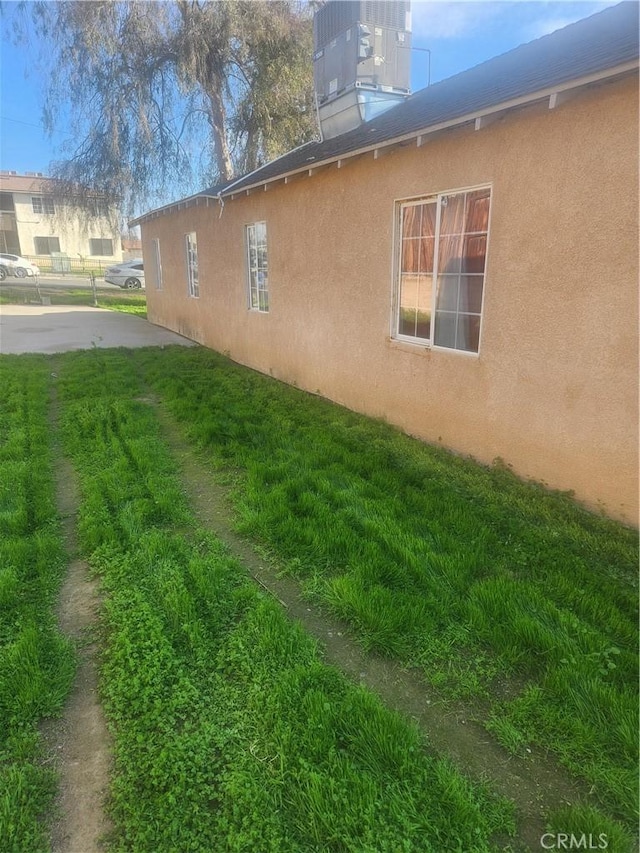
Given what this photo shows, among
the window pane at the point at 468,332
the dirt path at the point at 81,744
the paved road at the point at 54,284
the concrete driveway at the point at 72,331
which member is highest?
the paved road at the point at 54,284

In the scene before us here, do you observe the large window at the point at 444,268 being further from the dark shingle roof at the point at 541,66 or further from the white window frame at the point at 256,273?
the white window frame at the point at 256,273

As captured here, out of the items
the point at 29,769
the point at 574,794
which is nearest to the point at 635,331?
the point at 574,794

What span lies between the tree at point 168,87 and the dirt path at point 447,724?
16.3 m

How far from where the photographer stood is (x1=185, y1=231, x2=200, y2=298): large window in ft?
38.1

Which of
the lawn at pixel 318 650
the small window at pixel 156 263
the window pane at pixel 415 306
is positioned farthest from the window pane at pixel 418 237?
the small window at pixel 156 263

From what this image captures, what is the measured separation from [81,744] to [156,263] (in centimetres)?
1465

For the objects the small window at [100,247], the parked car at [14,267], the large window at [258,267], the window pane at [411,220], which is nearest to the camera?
the window pane at [411,220]

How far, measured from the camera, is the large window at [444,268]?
14.3 ft

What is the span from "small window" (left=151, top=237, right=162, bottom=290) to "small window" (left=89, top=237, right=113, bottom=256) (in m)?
31.9

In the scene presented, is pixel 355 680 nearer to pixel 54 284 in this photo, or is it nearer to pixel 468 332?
pixel 468 332

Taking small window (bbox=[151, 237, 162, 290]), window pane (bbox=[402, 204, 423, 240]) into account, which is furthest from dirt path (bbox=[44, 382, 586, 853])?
small window (bbox=[151, 237, 162, 290])

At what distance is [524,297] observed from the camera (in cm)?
392

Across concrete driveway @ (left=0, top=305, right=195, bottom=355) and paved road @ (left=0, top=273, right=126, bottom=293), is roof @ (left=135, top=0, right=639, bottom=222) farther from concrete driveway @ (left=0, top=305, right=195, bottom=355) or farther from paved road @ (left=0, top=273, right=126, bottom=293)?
paved road @ (left=0, top=273, right=126, bottom=293)

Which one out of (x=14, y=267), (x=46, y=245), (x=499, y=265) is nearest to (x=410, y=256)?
(x=499, y=265)
